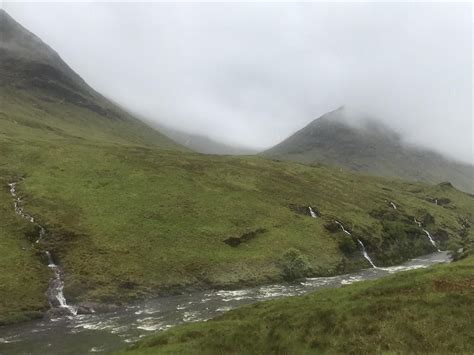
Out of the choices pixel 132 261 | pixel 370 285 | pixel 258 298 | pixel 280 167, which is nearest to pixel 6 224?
pixel 132 261

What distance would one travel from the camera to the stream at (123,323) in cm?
4903

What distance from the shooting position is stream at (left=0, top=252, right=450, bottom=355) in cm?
4903

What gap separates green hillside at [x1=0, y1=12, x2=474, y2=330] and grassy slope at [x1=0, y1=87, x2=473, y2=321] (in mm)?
267

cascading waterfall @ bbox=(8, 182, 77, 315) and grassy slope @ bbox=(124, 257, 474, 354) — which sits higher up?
grassy slope @ bbox=(124, 257, 474, 354)

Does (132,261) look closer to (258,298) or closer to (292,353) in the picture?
(258,298)

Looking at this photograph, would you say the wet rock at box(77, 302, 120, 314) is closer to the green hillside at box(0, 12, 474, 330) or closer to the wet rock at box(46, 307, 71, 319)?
the green hillside at box(0, 12, 474, 330)

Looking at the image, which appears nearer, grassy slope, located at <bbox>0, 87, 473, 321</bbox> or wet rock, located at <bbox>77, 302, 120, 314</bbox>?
wet rock, located at <bbox>77, 302, 120, 314</bbox>

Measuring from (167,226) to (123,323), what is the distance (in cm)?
3535

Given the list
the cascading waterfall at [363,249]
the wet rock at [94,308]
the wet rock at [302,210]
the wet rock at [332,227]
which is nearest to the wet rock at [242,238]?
the wet rock at [332,227]

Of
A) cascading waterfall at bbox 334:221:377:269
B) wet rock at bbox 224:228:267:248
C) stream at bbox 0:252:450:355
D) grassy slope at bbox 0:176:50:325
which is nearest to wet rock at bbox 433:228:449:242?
cascading waterfall at bbox 334:221:377:269

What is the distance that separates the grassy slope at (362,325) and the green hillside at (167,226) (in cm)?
3066

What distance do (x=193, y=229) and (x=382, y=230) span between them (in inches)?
2139

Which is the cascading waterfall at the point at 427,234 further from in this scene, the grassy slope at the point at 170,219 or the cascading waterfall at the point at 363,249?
the cascading waterfall at the point at 363,249

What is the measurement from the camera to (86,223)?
85.4 metres
